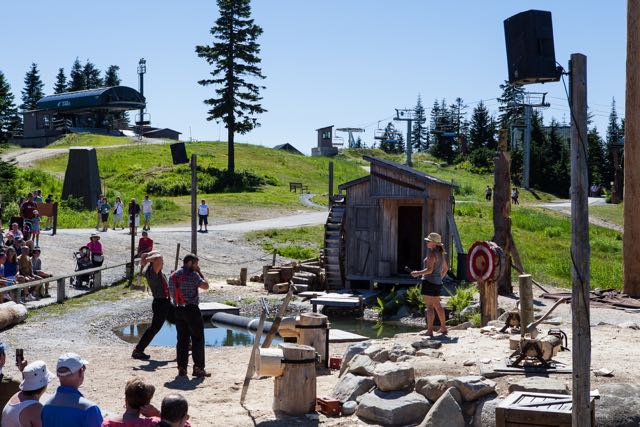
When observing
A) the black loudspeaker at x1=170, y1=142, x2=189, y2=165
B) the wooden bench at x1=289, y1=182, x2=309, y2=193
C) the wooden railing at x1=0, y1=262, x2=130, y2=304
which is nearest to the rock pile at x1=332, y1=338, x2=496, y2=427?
the wooden railing at x1=0, y1=262, x2=130, y2=304

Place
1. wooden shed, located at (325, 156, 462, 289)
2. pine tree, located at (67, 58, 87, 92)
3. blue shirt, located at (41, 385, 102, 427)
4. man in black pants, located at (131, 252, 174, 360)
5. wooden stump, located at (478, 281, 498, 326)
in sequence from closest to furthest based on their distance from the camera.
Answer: blue shirt, located at (41, 385, 102, 427) → man in black pants, located at (131, 252, 174, 360) → wooden stump, located at (478, 281, 498, 326) → wooden shed, located at (325, 156, 462, 289) → pine tree, located at (67, 58, 87, 92)

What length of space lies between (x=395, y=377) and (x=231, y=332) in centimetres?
917

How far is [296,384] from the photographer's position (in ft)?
30.9

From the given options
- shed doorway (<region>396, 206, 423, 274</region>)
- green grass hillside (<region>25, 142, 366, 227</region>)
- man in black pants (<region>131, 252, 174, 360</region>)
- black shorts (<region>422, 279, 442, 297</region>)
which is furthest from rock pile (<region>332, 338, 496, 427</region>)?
green grass hillside (<region>25, 142, 366, 227</region>)

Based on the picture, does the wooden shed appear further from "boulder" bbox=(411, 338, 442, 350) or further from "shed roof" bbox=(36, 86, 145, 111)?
"shed roof" bbox=(36, 86, 145, 111)

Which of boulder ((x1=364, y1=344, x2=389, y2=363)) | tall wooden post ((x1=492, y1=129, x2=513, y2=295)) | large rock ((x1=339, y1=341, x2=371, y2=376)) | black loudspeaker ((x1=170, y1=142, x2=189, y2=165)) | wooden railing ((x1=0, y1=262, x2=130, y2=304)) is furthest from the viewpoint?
tall wooden post ((x1=492, y1=129, x2=513, y2=295))

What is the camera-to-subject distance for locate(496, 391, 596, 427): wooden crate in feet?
23.6

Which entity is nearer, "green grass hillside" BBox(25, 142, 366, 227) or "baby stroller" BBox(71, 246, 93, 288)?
"baby stroller" BBox(71, 246, 93, 288)

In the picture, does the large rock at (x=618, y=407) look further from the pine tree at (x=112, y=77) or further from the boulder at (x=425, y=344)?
the pine tree at (x=112, y=77)

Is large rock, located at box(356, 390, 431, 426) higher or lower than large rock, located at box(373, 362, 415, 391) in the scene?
lower

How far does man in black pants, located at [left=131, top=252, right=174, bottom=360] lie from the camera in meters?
12.2

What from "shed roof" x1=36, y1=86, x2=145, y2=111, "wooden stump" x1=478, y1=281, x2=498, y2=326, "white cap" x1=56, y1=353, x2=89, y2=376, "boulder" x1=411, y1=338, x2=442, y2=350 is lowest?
"boulder" x1=411, y1=338, x2=442, y2=350

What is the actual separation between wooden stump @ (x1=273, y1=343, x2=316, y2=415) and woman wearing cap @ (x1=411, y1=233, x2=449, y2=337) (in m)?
3.26

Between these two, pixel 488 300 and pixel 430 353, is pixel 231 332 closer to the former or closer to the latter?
pixel 488 300
